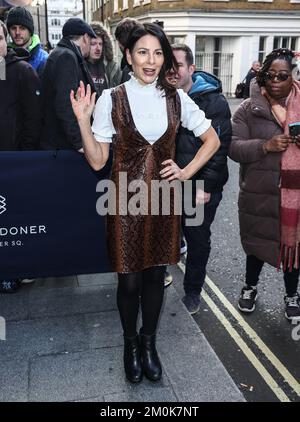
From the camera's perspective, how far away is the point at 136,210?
255cm

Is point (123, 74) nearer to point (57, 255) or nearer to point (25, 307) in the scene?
point (57, 255)

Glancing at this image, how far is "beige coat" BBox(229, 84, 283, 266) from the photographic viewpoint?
3385mm

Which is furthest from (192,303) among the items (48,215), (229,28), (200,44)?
(200,44)

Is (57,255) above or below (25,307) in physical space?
above

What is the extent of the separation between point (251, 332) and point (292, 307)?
0.42 meters

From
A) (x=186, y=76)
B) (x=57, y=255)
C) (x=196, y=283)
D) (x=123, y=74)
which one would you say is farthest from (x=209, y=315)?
(x=123, y=74)

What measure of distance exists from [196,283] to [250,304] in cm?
52

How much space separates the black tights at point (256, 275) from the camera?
3646mm

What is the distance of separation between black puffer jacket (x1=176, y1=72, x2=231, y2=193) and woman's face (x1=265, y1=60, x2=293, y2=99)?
13.3 inches

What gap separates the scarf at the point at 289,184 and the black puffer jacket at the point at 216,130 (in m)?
0.37

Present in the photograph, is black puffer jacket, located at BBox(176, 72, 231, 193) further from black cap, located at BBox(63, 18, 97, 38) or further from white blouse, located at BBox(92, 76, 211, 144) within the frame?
black cap, located at BBox(63, 18, 97, 38)

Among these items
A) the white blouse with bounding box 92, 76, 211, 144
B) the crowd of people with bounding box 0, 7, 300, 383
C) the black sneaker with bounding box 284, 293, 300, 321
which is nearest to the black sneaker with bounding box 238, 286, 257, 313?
the crowd of people with bounding box 0, 7, 300, 383

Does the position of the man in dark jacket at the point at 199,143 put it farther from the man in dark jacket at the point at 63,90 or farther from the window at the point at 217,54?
the window at the point at 217,54

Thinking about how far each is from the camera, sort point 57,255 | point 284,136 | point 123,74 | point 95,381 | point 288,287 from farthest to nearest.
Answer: point 123,74
point 288,287
point 57,255
point 284,136
point 95,381
